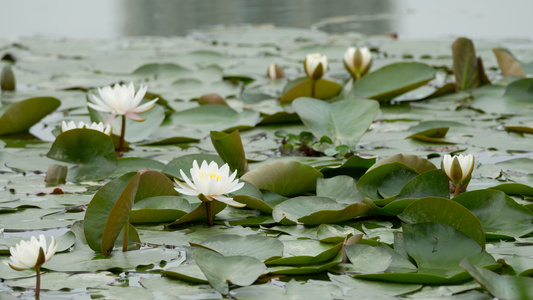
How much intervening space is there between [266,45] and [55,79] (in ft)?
4.88

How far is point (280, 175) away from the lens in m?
1.70

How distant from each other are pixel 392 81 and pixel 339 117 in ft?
2.07

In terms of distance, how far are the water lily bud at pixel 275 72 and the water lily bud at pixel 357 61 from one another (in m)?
0.46

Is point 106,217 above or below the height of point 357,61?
below

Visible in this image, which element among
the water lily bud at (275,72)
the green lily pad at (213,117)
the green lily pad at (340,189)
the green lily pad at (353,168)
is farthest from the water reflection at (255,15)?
the green lily pad at (340,189)

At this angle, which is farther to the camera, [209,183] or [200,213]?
[200,213]

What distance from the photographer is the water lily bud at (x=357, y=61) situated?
9.46 ft

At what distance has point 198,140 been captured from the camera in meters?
2.31

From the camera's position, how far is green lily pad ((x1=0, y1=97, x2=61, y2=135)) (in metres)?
2.40

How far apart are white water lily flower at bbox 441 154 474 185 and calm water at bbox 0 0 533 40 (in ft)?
10.2

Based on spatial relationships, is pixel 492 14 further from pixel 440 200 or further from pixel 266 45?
pixel 440 200

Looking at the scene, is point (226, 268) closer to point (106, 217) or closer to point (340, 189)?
point (106, 217)

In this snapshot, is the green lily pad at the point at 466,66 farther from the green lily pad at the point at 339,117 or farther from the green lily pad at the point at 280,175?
the green lily pad at the point at 280,175

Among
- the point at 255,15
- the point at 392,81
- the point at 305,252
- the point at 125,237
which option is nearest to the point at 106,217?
the point at 125,237
